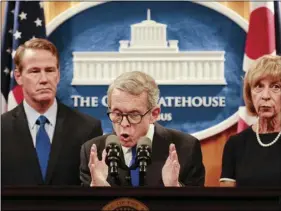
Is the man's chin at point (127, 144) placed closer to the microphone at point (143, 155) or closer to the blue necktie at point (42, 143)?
the blue necktie at point (42, 143)

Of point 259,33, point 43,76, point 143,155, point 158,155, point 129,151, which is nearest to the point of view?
point 143,155

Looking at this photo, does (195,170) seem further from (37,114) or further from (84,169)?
(37,114)

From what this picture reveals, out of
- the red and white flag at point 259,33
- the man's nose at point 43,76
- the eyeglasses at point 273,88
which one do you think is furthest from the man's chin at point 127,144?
the red and white flag at point 259,33

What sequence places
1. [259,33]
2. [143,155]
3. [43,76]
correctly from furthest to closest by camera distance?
[259,33] → [43,76] → [143,155]

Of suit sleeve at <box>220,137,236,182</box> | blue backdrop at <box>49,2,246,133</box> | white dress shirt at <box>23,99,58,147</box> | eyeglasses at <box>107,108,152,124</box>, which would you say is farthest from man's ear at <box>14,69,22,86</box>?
suit sleeve at <box>220,137,236,182</box>

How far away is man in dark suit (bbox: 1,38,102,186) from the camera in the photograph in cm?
423

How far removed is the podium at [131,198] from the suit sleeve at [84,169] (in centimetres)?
70

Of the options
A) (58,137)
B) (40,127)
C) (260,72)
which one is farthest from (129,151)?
(260,72)

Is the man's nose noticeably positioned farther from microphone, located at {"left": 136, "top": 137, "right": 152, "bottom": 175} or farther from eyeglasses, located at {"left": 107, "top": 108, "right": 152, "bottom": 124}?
microphone, located at {"left": 136, "top": 137, "right": 152, "bottom": 175}

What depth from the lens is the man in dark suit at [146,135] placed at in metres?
3.93

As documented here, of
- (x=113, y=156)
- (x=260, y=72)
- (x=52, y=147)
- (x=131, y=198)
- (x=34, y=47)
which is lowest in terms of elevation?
(x=131, y=198)

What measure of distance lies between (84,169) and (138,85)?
1.95 feet

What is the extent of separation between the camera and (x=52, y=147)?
4.28 metres

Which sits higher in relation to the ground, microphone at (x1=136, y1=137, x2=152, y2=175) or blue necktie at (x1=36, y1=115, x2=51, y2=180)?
blue necktie at (x1=36, y1=115, x2=51, y2=180)
